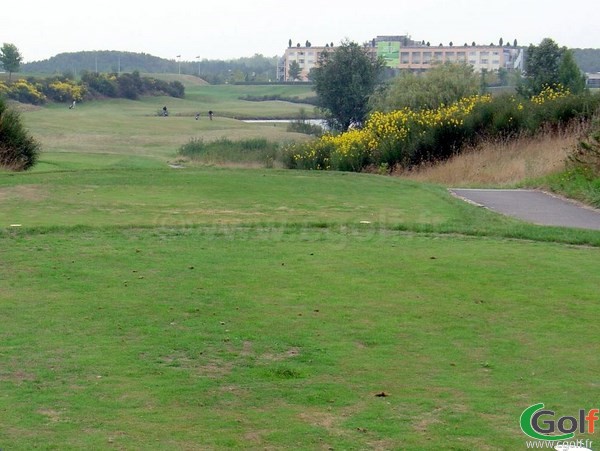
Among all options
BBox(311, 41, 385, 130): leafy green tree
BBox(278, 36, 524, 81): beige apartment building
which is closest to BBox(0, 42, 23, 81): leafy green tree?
BBox(311, 41, 385, 130): leafy green tree

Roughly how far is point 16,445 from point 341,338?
3092mm

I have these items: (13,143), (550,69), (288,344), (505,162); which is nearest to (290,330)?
(288,344)

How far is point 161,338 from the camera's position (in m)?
7.61

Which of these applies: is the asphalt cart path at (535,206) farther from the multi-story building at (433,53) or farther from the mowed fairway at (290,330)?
the multi-story building at (433,53)

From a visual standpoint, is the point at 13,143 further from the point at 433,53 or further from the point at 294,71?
the point at 294,71

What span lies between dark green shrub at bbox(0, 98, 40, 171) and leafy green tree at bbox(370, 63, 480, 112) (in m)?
26.1

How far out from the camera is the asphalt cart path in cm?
1550

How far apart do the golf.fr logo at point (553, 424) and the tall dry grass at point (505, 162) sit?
16.9 metres

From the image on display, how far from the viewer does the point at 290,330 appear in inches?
313

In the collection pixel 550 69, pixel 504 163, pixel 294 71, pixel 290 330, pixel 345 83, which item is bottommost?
pixel 504 163

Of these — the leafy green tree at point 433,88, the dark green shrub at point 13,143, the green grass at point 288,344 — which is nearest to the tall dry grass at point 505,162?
the dark green shrub at point 13,143

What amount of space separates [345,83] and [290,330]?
80956mm

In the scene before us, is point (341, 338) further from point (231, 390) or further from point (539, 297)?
point (539, 297)

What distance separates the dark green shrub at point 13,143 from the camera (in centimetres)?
2714
